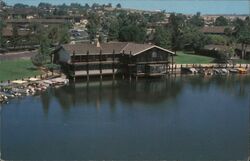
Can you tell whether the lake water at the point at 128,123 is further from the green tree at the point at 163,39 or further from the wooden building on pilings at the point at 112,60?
the green tree at the point at 163,39

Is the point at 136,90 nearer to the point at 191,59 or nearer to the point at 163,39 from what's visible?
the point at 191,59

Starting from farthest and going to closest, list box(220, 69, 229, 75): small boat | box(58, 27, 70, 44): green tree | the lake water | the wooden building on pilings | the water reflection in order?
box(58, 27, 70, 44): green tree, box(220, 69, 229, 75): small boat, the wooden building on pilings, the water reflection, the lake water

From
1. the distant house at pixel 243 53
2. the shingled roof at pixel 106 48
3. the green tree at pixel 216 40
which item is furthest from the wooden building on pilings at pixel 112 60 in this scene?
the green tree at pixel 216 40

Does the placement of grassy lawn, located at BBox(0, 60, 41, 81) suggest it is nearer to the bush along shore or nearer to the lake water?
the bush along shore

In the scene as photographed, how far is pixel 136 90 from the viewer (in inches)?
2172

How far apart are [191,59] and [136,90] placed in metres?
24.9

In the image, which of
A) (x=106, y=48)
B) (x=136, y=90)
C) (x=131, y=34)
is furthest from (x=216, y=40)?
(x=136, y=90)

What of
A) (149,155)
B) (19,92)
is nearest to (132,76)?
(19,92)

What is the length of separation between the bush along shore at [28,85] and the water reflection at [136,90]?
3.82 feet

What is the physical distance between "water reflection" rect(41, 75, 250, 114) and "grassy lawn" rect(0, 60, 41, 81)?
19.8ft

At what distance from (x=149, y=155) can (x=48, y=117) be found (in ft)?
43.9

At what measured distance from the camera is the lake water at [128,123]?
32.2 meters

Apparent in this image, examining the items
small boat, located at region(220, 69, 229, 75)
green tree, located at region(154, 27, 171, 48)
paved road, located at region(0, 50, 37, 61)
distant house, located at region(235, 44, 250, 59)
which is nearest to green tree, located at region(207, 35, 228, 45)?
distant house, located at region(235, 44, 250, 59)

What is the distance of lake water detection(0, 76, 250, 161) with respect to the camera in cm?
3216
